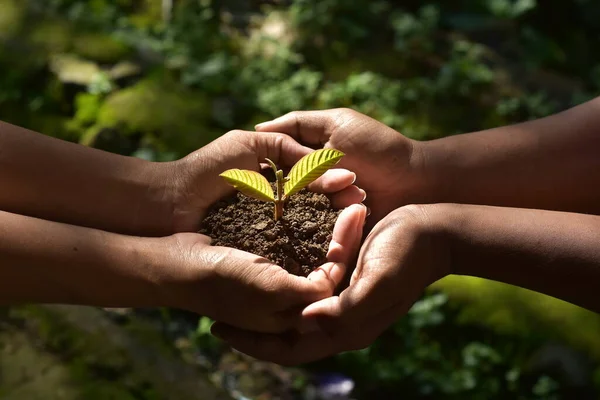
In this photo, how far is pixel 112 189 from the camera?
2197 millimetres

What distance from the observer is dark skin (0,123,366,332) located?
6.09ft

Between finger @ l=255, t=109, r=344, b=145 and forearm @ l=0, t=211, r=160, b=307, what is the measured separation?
2.06 feet

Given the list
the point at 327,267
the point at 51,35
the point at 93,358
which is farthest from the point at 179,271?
the point at 51,35

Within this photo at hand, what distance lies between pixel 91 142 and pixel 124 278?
1709 mm

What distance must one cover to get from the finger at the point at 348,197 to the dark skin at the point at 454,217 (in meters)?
0.10

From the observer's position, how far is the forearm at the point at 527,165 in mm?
2242

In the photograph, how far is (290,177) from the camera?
204 centimetres

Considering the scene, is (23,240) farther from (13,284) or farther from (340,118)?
(340,118)

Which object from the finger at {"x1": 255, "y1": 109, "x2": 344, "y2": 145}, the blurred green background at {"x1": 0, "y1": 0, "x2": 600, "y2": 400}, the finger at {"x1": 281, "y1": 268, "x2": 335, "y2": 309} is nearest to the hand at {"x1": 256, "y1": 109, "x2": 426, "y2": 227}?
the finger at {"x1": 255, "y1": 109, "x2": 344, "y2": 145}

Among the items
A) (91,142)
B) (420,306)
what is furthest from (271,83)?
(420,306)

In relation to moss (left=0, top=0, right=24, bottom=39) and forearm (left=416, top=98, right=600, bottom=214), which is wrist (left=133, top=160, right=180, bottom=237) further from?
moss (left=0, top=0, right=24, bottom=39)

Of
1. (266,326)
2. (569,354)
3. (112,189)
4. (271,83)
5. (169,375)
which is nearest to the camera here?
(266,326)

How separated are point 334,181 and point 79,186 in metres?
0.83

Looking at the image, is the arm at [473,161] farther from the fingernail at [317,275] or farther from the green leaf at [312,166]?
the fingernail at [317,275]
